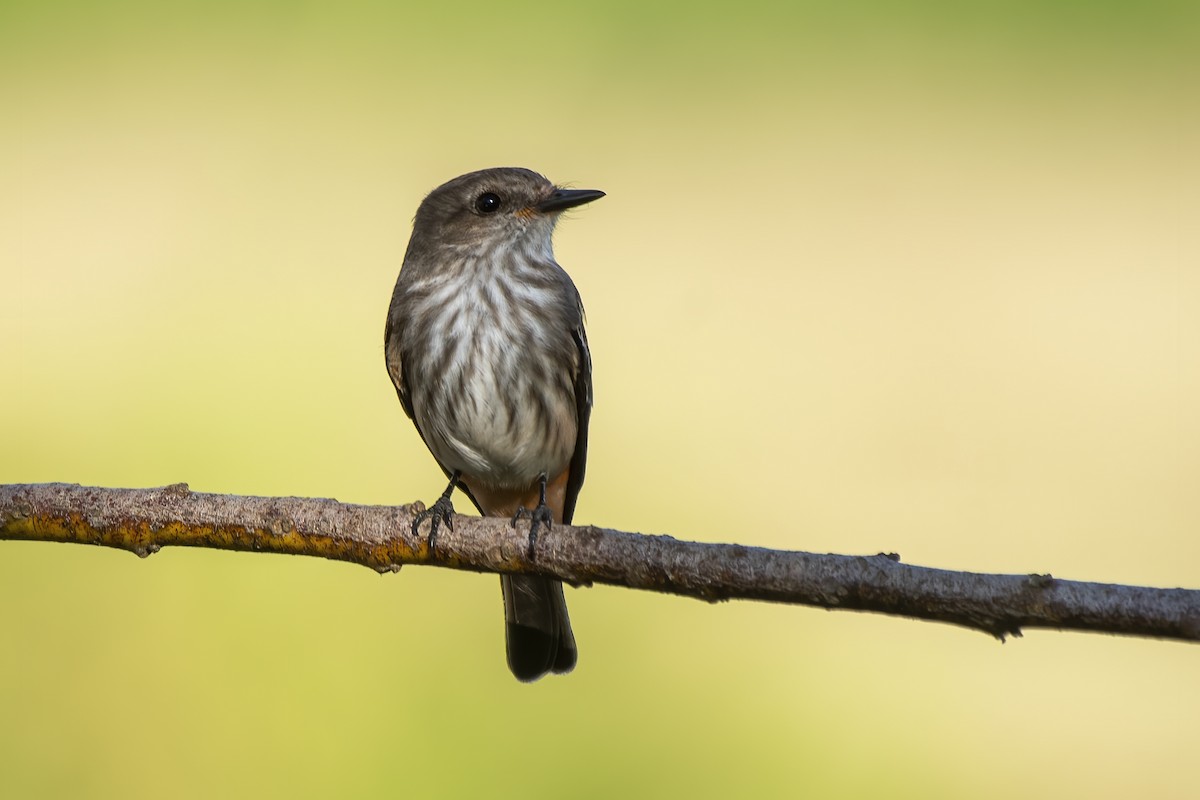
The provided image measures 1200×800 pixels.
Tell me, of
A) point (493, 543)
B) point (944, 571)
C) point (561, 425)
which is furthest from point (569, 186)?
point (944, 571)

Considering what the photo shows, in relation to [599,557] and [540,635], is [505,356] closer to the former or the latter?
[540,635]

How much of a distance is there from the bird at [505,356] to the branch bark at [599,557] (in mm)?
1127

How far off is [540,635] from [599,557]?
1.70m

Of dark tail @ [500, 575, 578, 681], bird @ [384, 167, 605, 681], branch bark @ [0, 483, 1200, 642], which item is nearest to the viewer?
branch bark @ [0, 483, 1200, 642]

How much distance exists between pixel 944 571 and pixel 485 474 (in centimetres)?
223

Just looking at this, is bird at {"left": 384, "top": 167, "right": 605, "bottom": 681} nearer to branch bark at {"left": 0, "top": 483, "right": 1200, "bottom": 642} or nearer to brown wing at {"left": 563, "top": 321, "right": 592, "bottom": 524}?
brown wing at {"left": 563, "top": 321, "right": 592, "bottom": 524}

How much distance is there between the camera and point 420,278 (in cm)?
423

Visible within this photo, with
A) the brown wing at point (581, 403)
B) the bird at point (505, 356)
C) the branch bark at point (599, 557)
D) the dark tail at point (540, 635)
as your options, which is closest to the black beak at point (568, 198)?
the bird at point (505, 356)

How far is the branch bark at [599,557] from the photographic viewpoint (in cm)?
210

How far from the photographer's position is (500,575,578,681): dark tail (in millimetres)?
4141

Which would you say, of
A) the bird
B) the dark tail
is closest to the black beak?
the bird

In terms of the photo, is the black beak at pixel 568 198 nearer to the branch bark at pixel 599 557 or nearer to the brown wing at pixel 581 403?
the brown wing at pixel 581 403

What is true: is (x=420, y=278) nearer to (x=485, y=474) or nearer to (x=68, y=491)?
(x=485, y=474)

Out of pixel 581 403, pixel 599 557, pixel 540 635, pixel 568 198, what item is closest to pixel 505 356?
pixel 581 403
